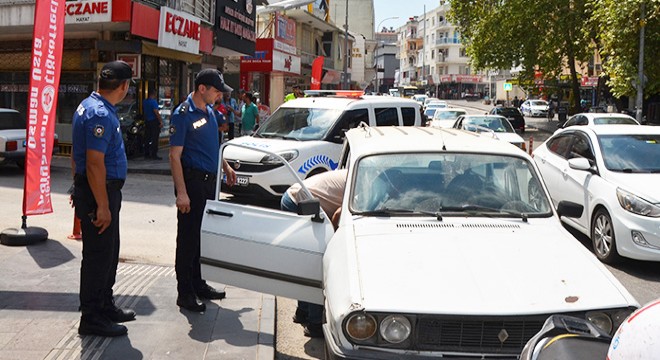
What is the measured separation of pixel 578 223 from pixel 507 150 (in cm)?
428

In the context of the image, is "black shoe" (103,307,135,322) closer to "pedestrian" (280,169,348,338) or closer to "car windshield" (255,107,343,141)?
"pedestrian" (280,169,348,338)

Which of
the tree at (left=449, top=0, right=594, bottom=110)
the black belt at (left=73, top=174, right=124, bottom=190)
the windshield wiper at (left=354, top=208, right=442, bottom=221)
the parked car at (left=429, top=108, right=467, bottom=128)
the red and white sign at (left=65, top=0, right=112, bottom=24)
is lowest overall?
the windshield wiper at (left=354, top=208, right=442, bottom=221)

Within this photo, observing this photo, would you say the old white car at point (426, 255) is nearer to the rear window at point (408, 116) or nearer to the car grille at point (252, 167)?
the car grille at point (252, 167)

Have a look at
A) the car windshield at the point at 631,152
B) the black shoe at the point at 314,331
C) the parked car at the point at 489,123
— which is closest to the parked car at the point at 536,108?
the parked car at the point at 489,123

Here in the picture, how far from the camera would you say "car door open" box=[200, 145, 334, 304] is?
4.76 meters

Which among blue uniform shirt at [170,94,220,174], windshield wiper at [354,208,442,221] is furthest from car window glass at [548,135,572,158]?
blue uniform shirt at [170,94,220,174]

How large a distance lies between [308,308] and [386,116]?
8.00 meters

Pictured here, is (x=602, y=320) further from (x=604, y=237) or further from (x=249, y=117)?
(x=249, y=117)

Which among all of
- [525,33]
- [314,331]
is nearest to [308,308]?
→ [314,331]

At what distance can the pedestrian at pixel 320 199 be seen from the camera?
17.9 ft

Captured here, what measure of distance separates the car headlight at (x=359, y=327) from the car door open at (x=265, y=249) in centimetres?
103

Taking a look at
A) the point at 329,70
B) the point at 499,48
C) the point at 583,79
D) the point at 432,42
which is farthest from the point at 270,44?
the point at 432,42

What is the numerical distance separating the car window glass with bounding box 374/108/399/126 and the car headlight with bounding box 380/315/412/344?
9.49 m

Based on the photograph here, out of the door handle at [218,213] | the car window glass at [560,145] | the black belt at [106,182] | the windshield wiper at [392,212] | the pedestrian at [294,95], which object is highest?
the pedestrian at [294,95]
